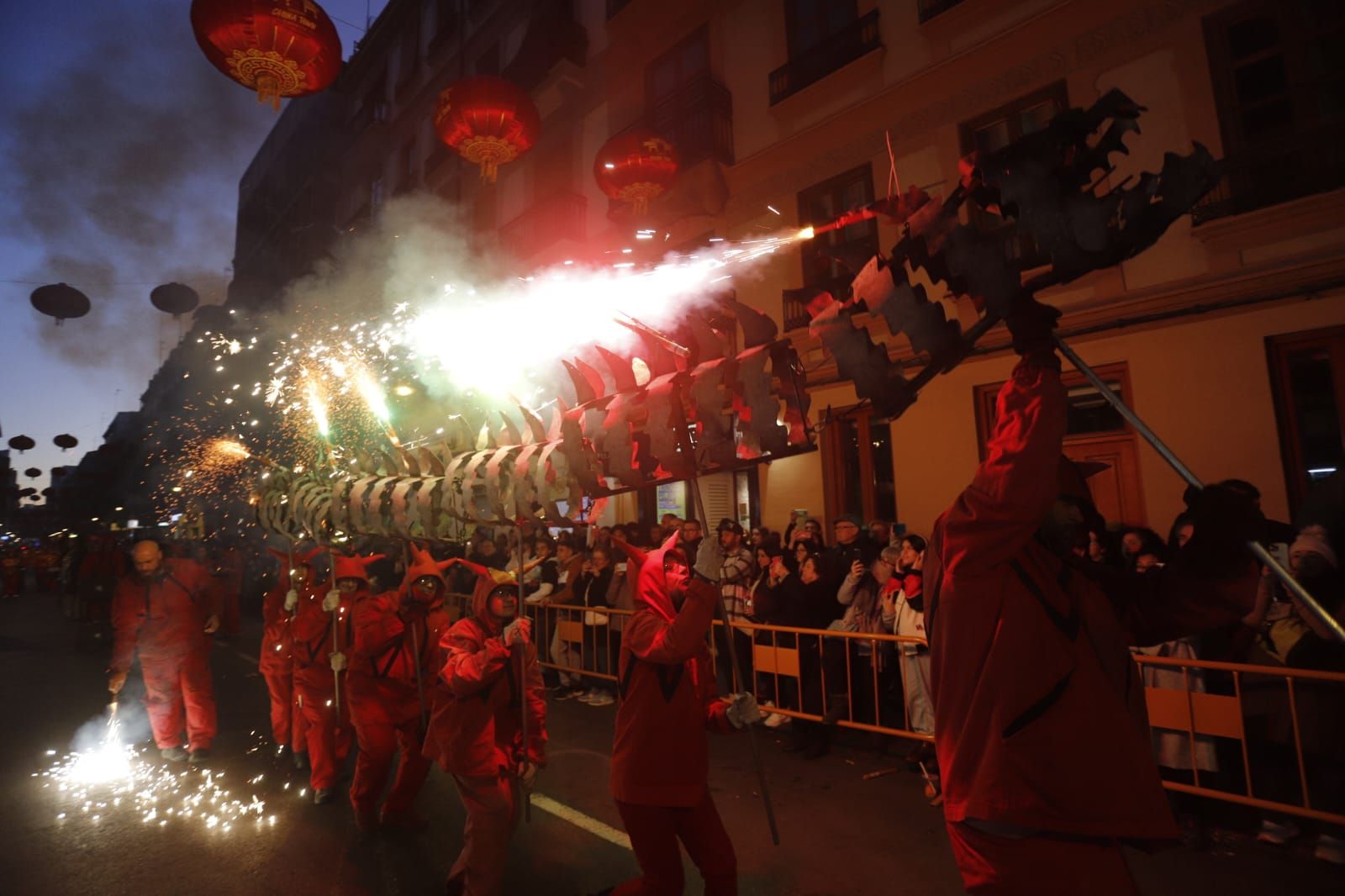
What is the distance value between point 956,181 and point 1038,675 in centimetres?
859

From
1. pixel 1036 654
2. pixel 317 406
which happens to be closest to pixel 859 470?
pixel 317 406

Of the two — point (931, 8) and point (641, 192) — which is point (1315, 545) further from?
point (641, 192)

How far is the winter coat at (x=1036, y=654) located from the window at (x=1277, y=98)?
21.0ft

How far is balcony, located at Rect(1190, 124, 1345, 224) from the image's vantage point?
6.09 m

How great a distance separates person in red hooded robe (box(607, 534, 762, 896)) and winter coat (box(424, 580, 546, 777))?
3.10 feet

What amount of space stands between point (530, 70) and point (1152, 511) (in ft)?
47.5

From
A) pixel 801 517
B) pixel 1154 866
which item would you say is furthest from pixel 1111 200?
pixel 801 517

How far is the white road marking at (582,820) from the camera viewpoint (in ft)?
14.4

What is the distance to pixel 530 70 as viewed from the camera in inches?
569

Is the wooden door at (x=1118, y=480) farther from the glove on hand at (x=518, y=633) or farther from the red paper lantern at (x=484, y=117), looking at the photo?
the red paper lantern at (x=484, y=117)

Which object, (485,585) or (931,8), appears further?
(931,8)

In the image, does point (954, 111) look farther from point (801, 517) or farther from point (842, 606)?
point (842, 606)

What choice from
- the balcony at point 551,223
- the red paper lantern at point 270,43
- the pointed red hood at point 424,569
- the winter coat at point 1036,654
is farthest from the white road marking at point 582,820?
the balcony at point 551,223

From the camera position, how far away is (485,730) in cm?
379
